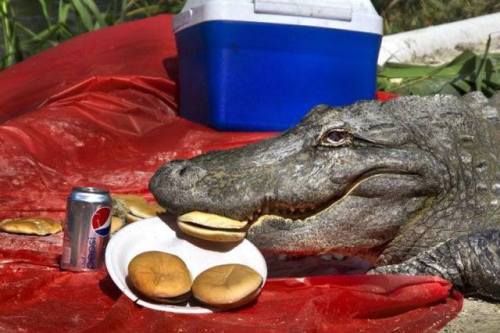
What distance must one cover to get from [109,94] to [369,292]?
2.11 metres

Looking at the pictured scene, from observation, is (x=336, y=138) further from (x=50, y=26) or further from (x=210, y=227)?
(x=50, y=26)

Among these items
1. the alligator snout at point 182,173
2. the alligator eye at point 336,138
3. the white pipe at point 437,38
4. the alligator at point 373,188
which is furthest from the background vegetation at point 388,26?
the alligator snout at point 182,173

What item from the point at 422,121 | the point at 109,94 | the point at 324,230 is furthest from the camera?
the point at 109,94

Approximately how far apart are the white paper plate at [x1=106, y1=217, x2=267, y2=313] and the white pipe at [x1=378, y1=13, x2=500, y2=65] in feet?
11.7

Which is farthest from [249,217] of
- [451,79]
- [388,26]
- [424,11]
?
[424,11]

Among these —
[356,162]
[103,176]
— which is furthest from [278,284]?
[103,176]

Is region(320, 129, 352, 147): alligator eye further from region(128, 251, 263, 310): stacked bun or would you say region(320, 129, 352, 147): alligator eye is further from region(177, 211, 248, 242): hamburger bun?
region(128, 251, 263, 310): stacked bun

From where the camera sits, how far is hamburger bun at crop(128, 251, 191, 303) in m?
2.38

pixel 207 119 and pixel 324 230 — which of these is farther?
pixel 207 119

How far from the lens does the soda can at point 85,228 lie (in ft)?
8.85

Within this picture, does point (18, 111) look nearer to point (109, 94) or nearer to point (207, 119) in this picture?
point (109, 94)

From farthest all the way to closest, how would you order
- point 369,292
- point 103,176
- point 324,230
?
point 103,176 → point 324,230 → point 369,292

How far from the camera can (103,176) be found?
3.70 m

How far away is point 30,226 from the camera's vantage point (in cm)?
306
